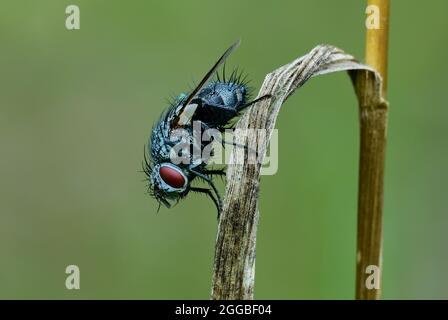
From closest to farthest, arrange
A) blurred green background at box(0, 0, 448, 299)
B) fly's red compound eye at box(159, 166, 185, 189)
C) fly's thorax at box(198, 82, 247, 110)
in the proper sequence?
1. fly's red compound eye at box(159, 166, 185, 189)
2. fly's thorax at box(198, 82, 247, 110)
3. blurred green background at box(0, 0, 448, 299)

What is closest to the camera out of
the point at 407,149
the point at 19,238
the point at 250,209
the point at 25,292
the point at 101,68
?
the point at 250,209

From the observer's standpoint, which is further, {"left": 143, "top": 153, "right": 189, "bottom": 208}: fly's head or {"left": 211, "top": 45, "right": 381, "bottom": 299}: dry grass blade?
{"left": 143, "top": 153, "right": 189, "bottom": 208}: fly's head

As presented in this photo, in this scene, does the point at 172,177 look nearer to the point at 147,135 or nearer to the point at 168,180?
the point at 168,180

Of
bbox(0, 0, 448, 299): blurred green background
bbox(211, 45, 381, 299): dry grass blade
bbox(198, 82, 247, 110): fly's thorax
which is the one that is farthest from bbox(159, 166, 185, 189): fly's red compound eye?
bbox(0, 0, 448, 299): blurred green background

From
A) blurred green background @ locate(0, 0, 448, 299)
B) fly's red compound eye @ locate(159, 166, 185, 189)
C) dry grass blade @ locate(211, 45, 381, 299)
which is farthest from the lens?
blurred green background @ locate(0, 0, 448, 299)

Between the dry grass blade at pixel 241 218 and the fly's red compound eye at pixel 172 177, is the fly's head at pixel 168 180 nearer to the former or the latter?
the fly's red compound eye at pixel 172 177

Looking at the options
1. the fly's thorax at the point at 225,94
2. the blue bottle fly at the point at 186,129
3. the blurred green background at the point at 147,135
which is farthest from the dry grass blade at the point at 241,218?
the blurred green background at the point at 147,135

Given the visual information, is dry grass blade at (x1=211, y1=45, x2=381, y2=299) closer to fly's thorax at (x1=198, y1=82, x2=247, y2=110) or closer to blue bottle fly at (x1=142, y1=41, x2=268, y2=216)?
blue bottle fly at (x1=142, y1=41, x2=268, y2=216)

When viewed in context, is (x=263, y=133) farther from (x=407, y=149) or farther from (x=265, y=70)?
(x=265, y=70)
